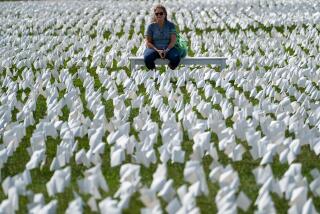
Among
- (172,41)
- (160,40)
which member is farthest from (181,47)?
(160,40)

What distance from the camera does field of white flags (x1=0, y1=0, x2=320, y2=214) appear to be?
14.9 feet

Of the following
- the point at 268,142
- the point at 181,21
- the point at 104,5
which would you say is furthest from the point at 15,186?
the point at 104,5

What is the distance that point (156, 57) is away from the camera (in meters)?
9.89

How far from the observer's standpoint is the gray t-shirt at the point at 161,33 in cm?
997

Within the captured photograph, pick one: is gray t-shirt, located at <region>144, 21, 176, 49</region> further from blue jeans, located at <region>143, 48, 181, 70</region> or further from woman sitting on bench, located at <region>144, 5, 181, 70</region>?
blue jeans, located at <region>143, 48, 181, 70</region>

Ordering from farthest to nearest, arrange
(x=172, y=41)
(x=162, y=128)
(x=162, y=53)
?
(x=172, y=41) < (x=162, y=53) < (x=162, y=128)

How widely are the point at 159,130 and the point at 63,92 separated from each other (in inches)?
99.7

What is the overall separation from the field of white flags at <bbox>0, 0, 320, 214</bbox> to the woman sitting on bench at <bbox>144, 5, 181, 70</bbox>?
8.0 inches

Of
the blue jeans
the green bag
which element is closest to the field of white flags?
the blue jeans

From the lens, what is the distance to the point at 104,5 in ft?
73.0

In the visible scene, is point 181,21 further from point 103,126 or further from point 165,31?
point 103,126

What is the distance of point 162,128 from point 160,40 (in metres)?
4.07

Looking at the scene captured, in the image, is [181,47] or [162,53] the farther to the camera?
[181,47]

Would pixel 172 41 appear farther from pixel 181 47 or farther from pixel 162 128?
pixel 162 128
